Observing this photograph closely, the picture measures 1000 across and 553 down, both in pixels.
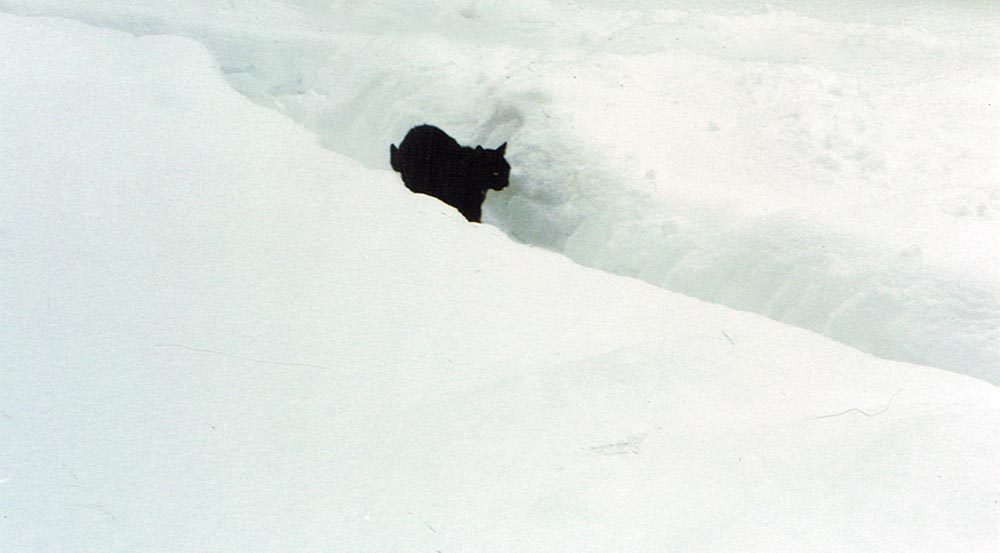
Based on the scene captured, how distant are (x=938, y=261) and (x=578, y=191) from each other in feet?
6.67

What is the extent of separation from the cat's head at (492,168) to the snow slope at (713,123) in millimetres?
202

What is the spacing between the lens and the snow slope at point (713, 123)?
3.65 metres

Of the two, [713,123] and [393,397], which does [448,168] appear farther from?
[393,397]

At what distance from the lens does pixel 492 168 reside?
198 inches

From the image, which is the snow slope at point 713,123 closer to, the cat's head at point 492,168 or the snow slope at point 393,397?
the cat's head at point 492,168

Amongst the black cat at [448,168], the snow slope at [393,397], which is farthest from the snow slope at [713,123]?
the snow slope at [393,397]

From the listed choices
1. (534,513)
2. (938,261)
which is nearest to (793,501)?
(534,513)

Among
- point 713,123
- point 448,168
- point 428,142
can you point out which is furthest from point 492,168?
point 713,123

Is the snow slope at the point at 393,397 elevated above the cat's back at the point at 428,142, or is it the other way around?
the snow slope at the point at 393,397

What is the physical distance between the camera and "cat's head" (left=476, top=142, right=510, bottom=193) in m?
4.97

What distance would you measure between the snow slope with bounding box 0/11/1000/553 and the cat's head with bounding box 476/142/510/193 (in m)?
1.30

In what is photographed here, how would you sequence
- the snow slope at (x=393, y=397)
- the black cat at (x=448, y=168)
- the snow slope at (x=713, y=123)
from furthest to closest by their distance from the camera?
1. the black cat at (x=448, y=168)
2. the snow slope at (x=713, y=123)
3. the snow slope at (x=393, y=397)

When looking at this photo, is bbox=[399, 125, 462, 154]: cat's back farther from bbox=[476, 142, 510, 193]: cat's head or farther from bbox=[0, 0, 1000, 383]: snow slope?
bbox=[0, 0, 1000, 383]: snow slope

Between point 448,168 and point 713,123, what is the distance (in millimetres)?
1782
